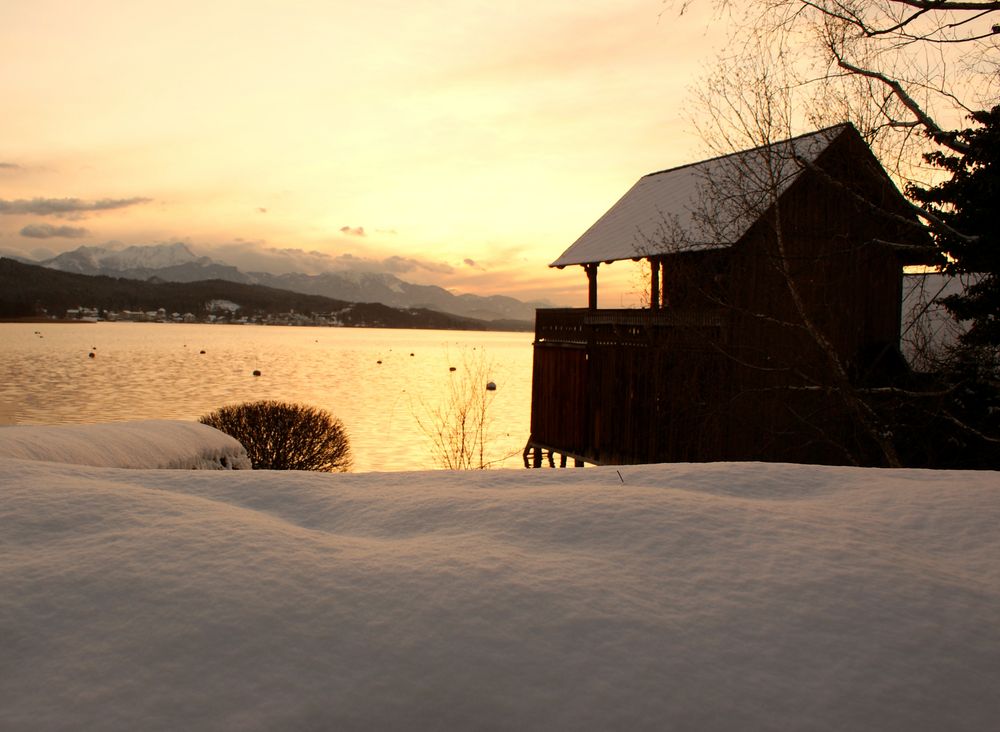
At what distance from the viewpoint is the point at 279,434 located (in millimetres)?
14898

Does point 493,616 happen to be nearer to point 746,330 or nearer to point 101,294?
point 746,330

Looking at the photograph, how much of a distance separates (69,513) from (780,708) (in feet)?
7.50

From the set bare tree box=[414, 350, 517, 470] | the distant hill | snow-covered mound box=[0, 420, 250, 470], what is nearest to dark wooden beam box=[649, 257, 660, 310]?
bare tree box=[414, 350, 517, 470]

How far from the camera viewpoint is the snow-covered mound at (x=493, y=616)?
1.59 m

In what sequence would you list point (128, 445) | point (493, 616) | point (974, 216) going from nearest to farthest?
point (493, 616), point (128, 445), point (974, 216)

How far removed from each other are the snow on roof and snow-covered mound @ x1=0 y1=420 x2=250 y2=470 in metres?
8.66

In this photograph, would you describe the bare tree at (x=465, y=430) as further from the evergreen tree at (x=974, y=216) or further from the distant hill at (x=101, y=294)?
the distant hill at (x=101, y=294)

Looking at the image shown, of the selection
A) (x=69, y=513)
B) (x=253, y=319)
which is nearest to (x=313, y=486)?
(x=69, y=513)

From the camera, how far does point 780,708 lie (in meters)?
1.61

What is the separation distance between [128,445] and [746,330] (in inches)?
424

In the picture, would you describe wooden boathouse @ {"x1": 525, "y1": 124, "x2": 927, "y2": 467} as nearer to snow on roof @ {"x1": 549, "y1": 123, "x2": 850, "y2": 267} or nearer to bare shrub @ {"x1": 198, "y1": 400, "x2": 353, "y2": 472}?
snow on roof @ {"x1": 549, "y1": 123, "x2": 850, "y2": 267}

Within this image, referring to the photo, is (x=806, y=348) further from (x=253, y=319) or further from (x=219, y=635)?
(x=253, y=319)

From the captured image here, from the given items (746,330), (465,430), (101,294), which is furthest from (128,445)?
(101,294)

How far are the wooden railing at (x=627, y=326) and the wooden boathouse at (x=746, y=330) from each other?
3cm
